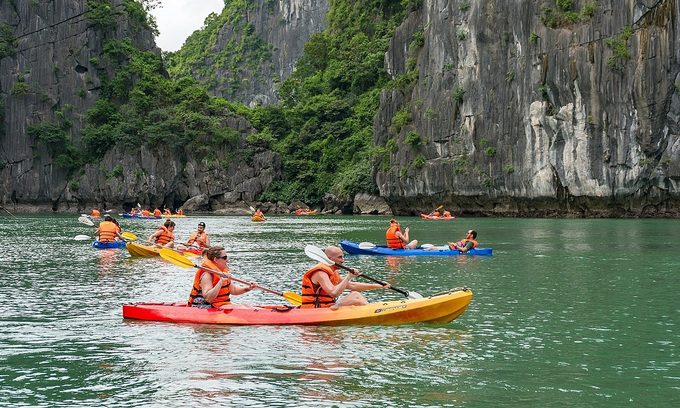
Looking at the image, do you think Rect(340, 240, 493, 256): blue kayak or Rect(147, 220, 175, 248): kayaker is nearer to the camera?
Rect(340, 240, 493, 256): blue kayak

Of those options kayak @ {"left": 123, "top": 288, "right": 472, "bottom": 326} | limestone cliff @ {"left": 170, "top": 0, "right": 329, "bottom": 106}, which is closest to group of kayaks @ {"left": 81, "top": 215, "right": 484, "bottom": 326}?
kayak @ {"left": 123, "top": 288, "right": 472, "bottom": 326}

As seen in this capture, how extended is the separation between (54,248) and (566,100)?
3650 cm

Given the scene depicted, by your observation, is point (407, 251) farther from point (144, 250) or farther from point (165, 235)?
point (144, 250)

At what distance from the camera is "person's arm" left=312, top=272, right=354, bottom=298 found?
13008 mm

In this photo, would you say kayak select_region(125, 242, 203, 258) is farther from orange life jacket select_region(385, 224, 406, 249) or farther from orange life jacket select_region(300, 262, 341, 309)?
orange life jacket select_region(300, 262, 341, 309)

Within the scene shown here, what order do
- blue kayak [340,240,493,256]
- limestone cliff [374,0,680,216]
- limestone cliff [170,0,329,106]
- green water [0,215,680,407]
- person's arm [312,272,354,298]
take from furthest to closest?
limestone cliff [170,0,329,106]
limestone cliff [374,0,680,216]
blue kayak [340,240,493,256]
person's arm [312,272,354,298]
green water [0,215,680,407]

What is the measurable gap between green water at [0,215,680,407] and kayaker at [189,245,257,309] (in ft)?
2.05

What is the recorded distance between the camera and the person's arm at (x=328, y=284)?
13.0 meters

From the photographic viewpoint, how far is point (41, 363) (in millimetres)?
10711

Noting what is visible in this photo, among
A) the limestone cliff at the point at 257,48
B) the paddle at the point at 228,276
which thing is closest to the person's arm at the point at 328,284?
the paddle at the point at 228,276

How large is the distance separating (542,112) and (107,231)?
35.6m

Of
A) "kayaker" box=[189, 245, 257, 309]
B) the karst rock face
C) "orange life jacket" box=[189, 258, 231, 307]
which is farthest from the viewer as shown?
the karst rock face

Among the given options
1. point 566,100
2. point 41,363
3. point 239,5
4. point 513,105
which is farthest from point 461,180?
point 239,5

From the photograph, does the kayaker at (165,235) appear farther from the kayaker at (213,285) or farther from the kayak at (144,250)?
the kayaker at (213,285)
